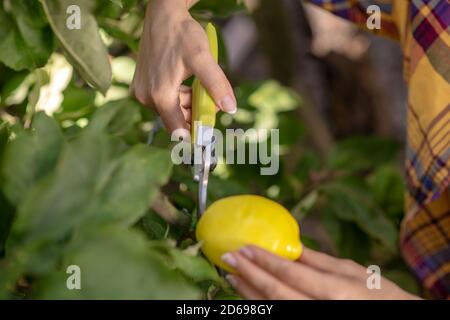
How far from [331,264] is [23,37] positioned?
308mm

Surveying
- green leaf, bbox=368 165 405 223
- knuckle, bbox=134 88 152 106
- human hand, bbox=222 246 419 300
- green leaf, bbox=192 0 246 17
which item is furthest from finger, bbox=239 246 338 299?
green leaf, bbox=368 165 405 223

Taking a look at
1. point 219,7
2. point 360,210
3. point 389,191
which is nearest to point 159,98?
point 219,7

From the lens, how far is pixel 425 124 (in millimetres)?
714

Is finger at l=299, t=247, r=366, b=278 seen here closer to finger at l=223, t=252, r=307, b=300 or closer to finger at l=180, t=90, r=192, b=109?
finger at l=223, t=252, r=307, b=300

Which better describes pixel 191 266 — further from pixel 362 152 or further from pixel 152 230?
pixel 362 152

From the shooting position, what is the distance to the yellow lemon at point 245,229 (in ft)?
1.50

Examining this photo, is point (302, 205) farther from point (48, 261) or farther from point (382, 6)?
point (48, 261)

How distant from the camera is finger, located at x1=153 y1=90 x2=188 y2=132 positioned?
22.2 inches

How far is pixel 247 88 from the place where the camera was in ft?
3.15

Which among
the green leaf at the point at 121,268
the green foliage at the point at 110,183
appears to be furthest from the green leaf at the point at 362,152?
the green leaf at the point at 121,268

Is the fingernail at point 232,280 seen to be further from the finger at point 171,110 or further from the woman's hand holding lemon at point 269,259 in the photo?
the finger at point 171,110

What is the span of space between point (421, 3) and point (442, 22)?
0.11 feet

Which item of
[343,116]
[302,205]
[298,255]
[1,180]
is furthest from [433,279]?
[343,116]

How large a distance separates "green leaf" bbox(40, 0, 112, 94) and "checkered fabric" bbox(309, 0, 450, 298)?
289mm
